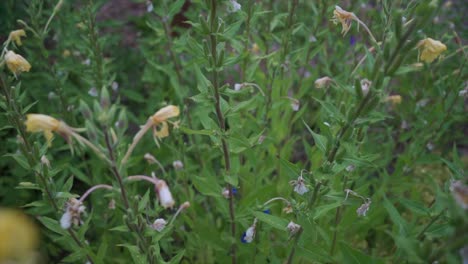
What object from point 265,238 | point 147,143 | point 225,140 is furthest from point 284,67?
point 147,143

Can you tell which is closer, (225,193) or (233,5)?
(233,5)

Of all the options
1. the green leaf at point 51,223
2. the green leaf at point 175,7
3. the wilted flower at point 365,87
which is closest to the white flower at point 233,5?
the green leaf at point 175,7

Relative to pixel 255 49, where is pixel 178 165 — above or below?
below

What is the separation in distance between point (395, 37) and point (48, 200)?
211 centimetres

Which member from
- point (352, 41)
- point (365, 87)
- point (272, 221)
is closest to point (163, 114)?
point (272, 221)

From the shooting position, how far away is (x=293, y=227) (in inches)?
95.3

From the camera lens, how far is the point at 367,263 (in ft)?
7.77

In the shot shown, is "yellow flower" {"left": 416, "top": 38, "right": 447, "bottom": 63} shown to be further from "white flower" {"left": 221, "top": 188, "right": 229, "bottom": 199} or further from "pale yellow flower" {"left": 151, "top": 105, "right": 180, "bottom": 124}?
"white flower" {"left": 221, "top": 188, "right": 229, "bottom": 199}

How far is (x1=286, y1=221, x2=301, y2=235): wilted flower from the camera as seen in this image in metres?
2.42

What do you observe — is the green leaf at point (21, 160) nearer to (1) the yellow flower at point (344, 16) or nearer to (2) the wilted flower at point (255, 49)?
(1) the yellow flower at point (344, 16)

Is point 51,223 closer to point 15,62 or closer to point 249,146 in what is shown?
point 15,62

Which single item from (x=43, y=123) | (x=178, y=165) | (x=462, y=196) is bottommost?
(x=178, y=165)

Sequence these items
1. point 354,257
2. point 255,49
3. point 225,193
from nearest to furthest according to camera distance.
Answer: point 354,257 → point 225,193 → point 255,49

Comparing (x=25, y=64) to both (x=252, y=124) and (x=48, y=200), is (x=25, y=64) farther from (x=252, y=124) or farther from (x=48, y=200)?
(x=252, y=124)
